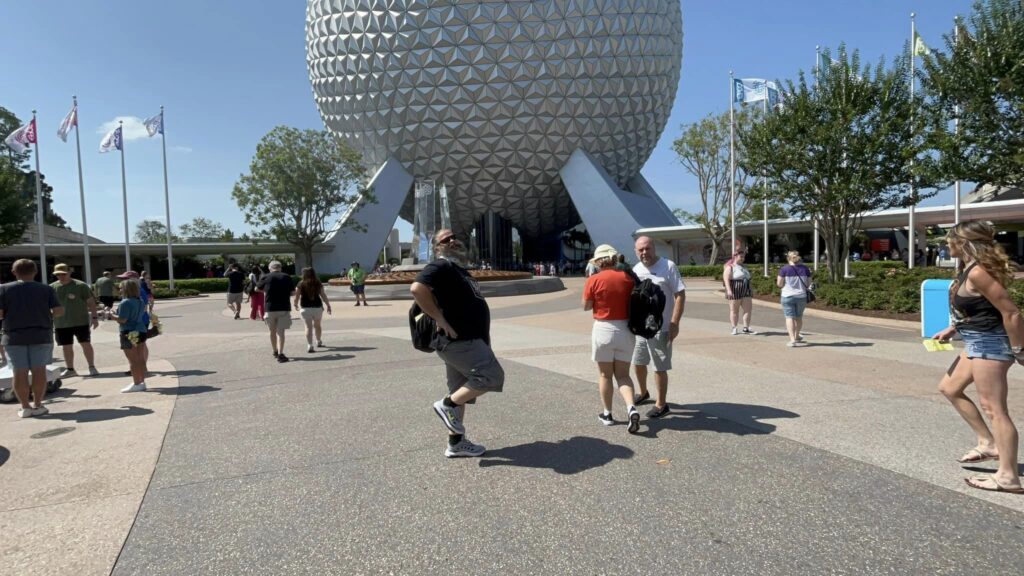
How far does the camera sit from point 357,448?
15.6 ft

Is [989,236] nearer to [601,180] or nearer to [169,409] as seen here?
[169,409]

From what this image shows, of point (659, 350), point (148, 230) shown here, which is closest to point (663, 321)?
point (659, 350)

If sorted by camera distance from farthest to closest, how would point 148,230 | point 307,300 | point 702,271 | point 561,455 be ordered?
point 148,230 → point 702,271 → point 307,300 → point 561,455

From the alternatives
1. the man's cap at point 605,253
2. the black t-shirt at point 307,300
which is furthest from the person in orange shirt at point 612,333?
the black t-shirt at point 307,300

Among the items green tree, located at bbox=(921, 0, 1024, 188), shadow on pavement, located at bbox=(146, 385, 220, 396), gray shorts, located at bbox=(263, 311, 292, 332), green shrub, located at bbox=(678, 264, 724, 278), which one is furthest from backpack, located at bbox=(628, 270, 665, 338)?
green shrub, located at bbox=(678, 264, 724, 278)

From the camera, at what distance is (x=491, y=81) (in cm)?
3725

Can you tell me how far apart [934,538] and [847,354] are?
6221 millimetres

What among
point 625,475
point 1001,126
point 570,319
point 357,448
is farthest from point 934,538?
point 1001,126

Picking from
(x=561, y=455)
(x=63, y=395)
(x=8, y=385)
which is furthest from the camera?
(x=63, y=395)

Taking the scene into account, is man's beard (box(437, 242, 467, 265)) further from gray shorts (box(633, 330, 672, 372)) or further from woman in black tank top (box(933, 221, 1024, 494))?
woman in black tank top (box(933, 221, 1024, 494))

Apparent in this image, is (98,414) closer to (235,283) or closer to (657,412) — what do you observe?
(657,412)

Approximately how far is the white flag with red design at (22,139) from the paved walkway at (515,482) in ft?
76.1

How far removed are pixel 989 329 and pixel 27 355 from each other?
27.7 ft

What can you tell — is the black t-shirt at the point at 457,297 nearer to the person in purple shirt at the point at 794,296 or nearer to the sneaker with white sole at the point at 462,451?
the sneaker with white sole at the point at 462,451
